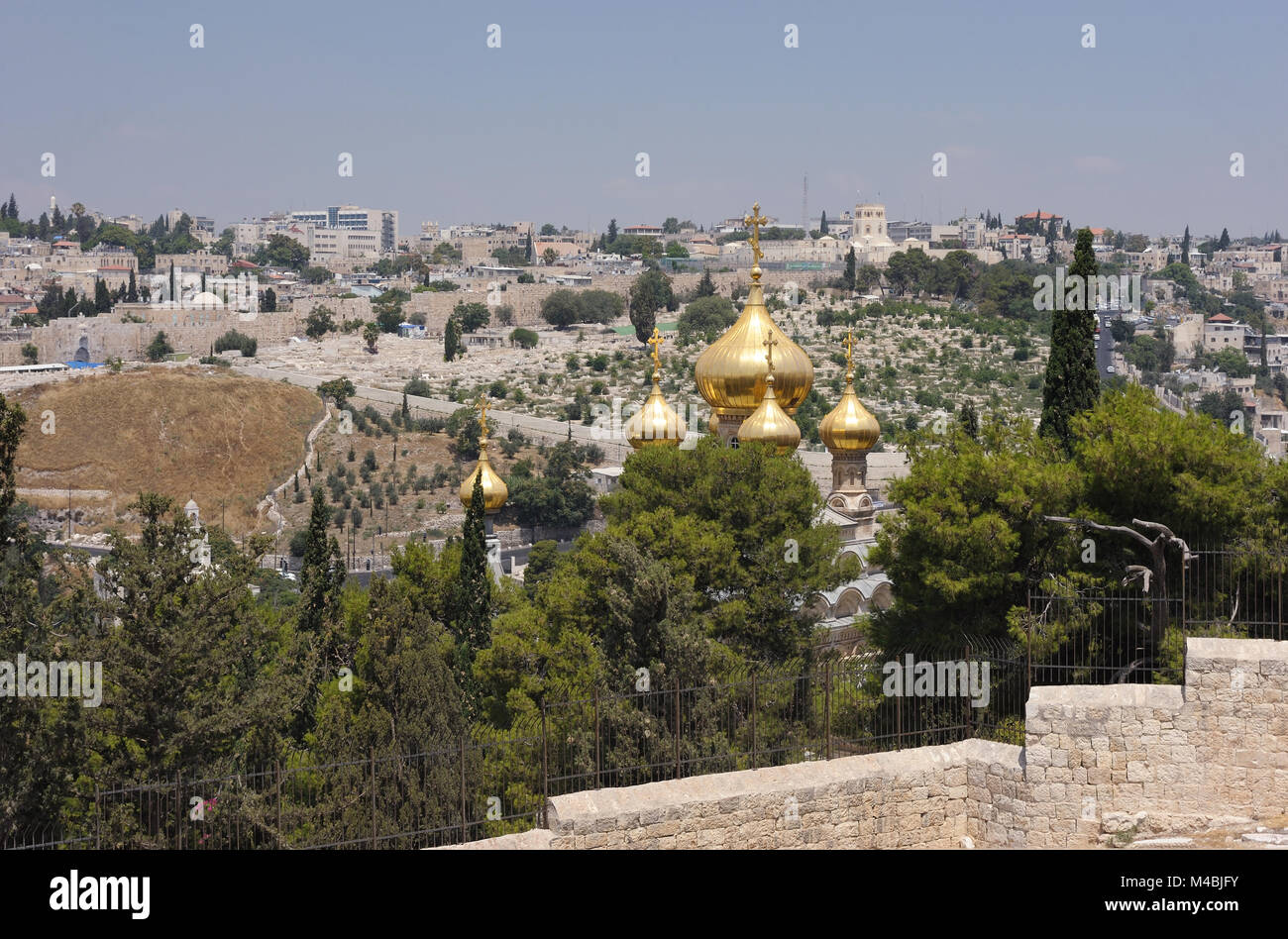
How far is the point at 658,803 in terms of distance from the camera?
9344mm

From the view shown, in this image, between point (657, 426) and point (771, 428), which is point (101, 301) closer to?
point (657, 426)

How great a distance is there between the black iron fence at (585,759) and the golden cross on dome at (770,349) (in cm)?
1012

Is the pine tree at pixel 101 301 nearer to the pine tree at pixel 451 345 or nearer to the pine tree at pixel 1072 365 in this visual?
the pine tree at pixel 451 345

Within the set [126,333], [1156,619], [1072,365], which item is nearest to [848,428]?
[1072,365]

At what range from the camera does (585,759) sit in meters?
11.7

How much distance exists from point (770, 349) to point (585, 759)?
41.5 ft

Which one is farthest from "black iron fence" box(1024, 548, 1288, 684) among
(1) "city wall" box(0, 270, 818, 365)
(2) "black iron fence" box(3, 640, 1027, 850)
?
(1) "city wall" box(0, 270, 818, 365)

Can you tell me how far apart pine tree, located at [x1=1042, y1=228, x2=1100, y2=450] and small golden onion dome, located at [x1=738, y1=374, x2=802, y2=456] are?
14.8 feet

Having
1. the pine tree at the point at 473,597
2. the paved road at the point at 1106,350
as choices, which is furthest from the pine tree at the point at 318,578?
the paved road at the point at 1106,350

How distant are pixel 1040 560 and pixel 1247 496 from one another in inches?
75.5

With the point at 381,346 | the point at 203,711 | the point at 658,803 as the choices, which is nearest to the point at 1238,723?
the point at 658,803

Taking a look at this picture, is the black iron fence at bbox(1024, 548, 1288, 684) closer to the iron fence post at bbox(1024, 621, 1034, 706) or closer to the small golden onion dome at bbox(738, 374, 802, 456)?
the iron fence post at bbox(1024, 621, 1034, 706)

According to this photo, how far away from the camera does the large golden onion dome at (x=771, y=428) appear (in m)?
22.0
